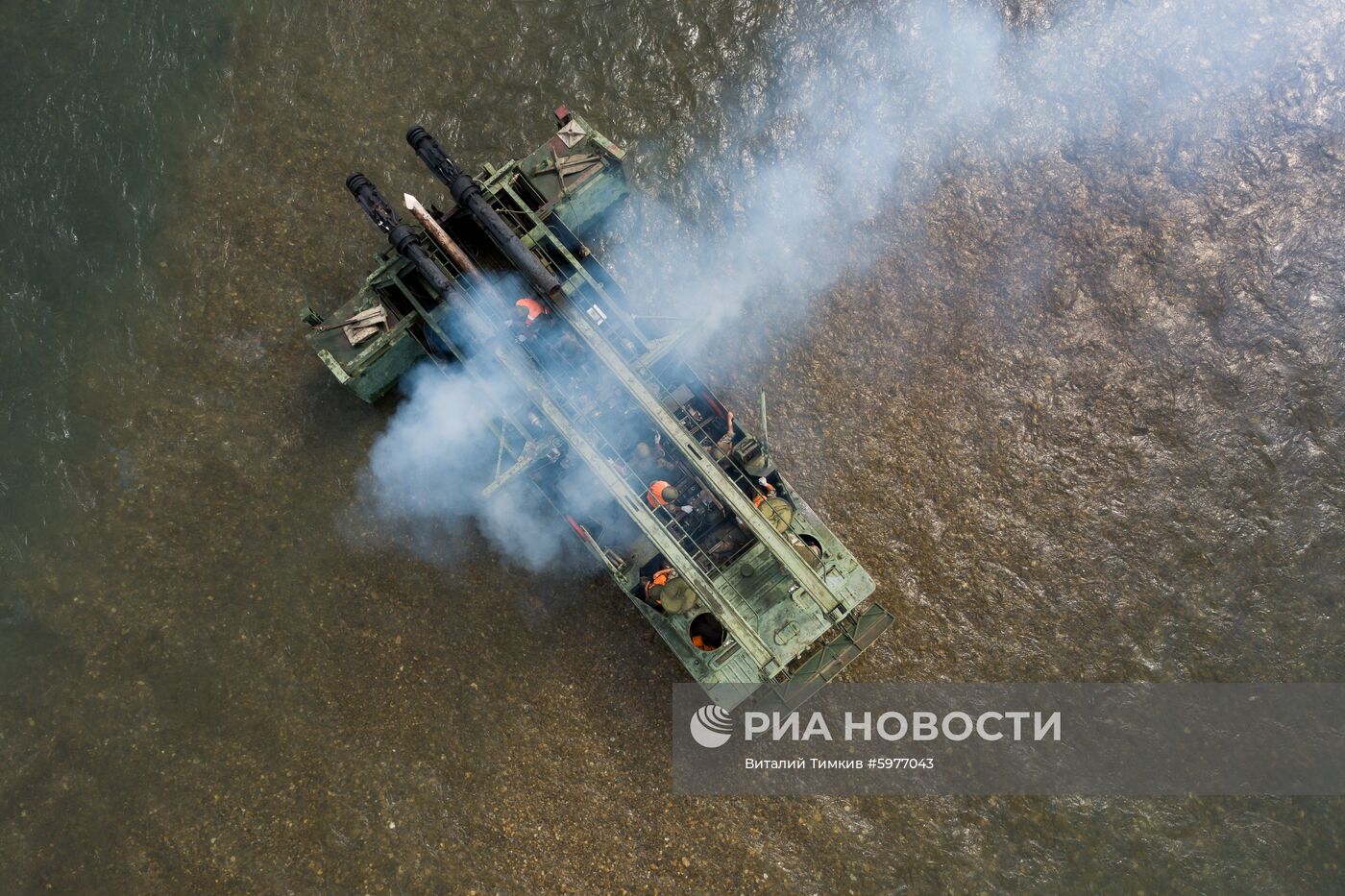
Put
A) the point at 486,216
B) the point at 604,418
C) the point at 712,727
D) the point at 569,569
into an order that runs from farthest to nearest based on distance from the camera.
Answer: the point at 569,569 → the point at 712,727 → the point at 604,418 → the point at 486,216

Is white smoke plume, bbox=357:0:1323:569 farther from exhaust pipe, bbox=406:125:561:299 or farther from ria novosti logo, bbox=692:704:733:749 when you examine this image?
ria novosti logo, bbox=692:704:733:749

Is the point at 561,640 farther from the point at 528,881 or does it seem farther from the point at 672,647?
the point at 528,881
